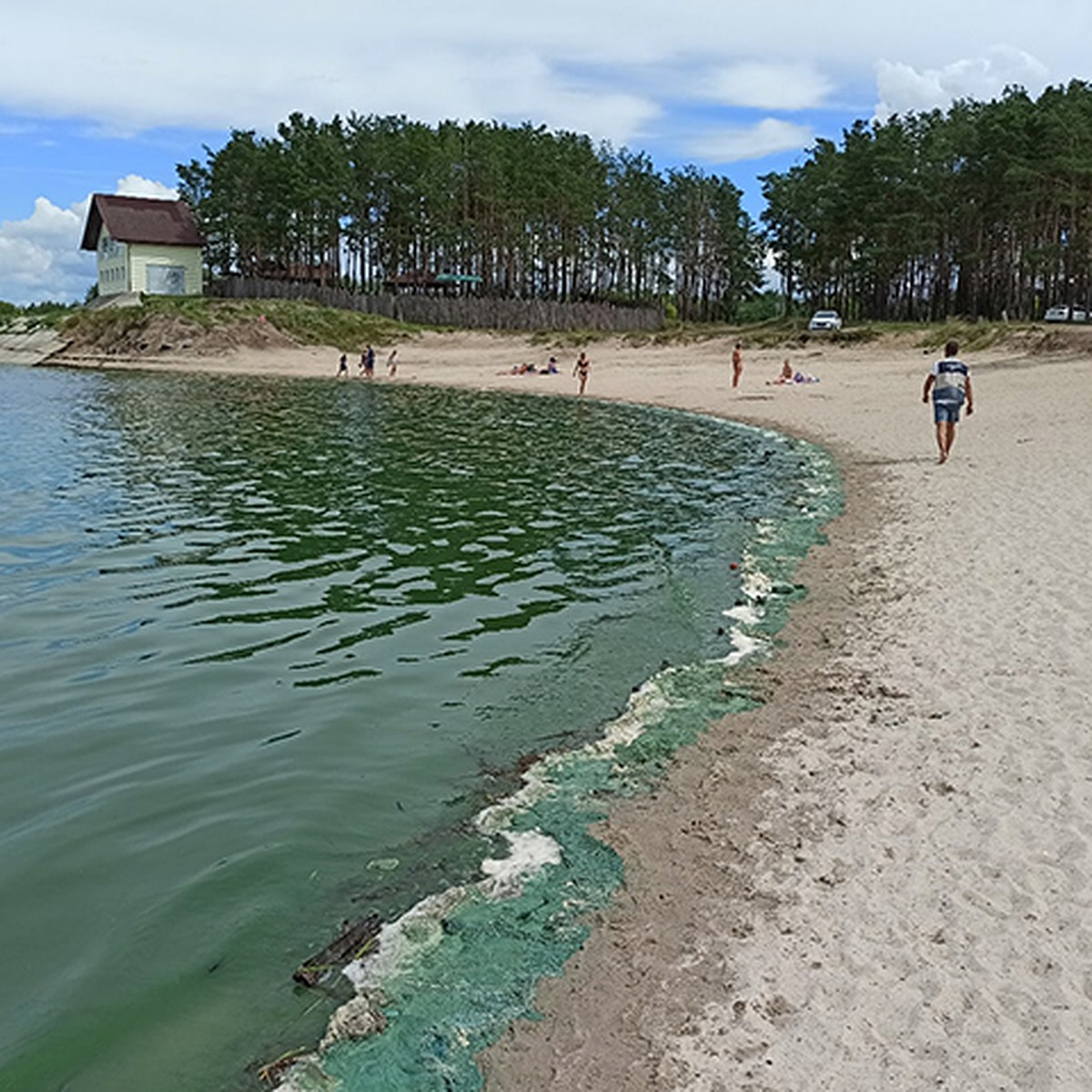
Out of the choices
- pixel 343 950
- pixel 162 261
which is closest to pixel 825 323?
pixel 162 261

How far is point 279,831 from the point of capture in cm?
655

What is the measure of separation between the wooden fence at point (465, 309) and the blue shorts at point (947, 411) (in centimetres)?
5322

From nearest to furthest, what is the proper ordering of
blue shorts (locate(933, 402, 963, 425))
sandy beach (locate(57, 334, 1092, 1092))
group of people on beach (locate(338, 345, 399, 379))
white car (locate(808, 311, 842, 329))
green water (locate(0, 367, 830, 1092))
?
sandy beach (locate(57, 334, 1092, 1092)) → green water (locate(0, 367, 830, 1092)) → blue shorts (locate(933, 402, 963, 425)) → group of people on beach (locate(338, 345, 399, 379)) → white car (locate(808, 311, 842, 329))

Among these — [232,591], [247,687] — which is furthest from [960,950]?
[232,591]

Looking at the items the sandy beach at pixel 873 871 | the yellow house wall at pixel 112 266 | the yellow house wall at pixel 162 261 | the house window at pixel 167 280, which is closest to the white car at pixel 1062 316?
the sandy beach at pixel 873 871

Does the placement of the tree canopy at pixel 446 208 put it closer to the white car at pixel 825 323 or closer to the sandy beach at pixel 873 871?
the white car at pixel 825 323

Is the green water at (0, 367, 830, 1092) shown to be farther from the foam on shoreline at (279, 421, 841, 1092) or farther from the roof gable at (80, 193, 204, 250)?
the roof gable at (80, 193, 204, 250)

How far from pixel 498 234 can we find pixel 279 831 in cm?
8171

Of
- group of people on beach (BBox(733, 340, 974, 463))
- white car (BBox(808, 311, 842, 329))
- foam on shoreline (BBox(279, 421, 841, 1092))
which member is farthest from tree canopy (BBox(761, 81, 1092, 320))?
foam on shoreline (BBox(279, 421, 841, 1092))

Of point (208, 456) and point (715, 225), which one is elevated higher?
point (715, 225)

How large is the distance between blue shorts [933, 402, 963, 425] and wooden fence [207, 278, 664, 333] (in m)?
53.2

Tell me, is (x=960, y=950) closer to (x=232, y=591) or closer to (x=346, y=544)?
(x=232, y=591)

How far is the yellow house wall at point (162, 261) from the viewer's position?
263 feet

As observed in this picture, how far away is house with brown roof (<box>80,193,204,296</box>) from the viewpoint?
80125 mm
